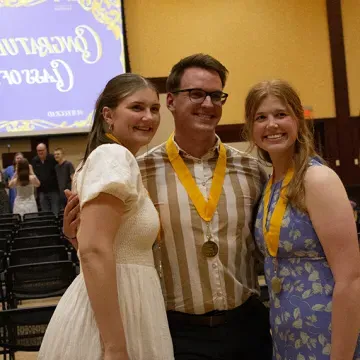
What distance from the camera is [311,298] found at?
173 centimetres

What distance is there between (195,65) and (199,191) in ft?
1.71

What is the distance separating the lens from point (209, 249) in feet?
6.56

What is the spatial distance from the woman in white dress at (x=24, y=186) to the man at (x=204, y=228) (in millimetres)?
6725

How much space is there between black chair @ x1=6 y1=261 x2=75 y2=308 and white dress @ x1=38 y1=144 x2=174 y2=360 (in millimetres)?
2382

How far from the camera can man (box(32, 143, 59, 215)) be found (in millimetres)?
9894

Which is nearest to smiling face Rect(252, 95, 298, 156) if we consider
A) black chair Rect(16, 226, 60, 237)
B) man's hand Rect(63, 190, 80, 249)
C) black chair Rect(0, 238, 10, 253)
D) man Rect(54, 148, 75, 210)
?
man's hand Rect(63, 190, 80, 249)

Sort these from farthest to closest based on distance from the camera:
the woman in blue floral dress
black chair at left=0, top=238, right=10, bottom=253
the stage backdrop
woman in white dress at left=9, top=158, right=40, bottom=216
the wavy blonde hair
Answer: the stage backdrop → woman in white dress at left=9, top=158, right=40, bottom=216 → black chair at left=0, top=238, right=10, bottom=253 → the wavy blonde hair → the woman in blue floral dress

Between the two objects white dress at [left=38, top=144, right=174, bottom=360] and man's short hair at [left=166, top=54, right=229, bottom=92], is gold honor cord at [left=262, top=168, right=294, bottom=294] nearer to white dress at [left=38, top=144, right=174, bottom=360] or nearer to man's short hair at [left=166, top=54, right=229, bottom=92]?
white dress at [left=38, top=144, right=174, bottom=360]

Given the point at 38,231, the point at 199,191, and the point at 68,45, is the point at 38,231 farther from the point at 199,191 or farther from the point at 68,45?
the point at 68,45

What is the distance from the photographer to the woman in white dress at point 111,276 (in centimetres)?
149

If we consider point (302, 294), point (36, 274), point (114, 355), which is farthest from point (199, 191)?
point (36, 274)

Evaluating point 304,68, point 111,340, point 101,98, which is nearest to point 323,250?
point 111,340

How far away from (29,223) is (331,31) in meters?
8.37

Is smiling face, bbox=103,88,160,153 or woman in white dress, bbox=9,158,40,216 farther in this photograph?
woman in white dress, bbox=9,158,40,216
